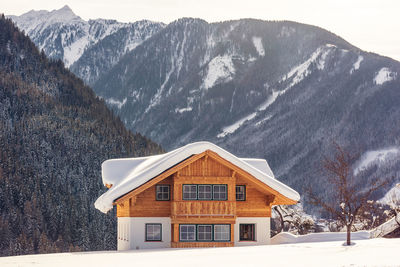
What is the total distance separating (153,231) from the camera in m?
54.5

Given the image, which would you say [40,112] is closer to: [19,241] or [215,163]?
[19,241]

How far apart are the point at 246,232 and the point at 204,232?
3.23 m

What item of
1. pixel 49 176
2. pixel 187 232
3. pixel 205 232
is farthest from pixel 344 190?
pixel 49 176

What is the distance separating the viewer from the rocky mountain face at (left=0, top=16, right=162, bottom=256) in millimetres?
147750

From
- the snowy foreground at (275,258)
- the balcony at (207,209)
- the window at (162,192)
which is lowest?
the snowy foreground at (275,258)

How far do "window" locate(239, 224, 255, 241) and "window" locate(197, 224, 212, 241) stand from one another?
244 centimetres

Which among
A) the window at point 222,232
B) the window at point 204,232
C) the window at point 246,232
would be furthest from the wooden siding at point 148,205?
the window at point 246,232

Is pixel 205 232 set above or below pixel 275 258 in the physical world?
above

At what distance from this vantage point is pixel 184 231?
5456cm

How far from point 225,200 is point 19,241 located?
92.1 metres

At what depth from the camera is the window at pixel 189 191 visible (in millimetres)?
54812

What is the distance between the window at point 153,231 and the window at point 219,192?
4.25 metres

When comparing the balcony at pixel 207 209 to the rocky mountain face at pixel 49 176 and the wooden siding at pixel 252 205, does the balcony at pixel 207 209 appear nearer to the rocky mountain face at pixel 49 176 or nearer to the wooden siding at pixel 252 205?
the wooden siding at pixel 252 205

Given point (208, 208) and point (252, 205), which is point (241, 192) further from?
point (208, 208)
